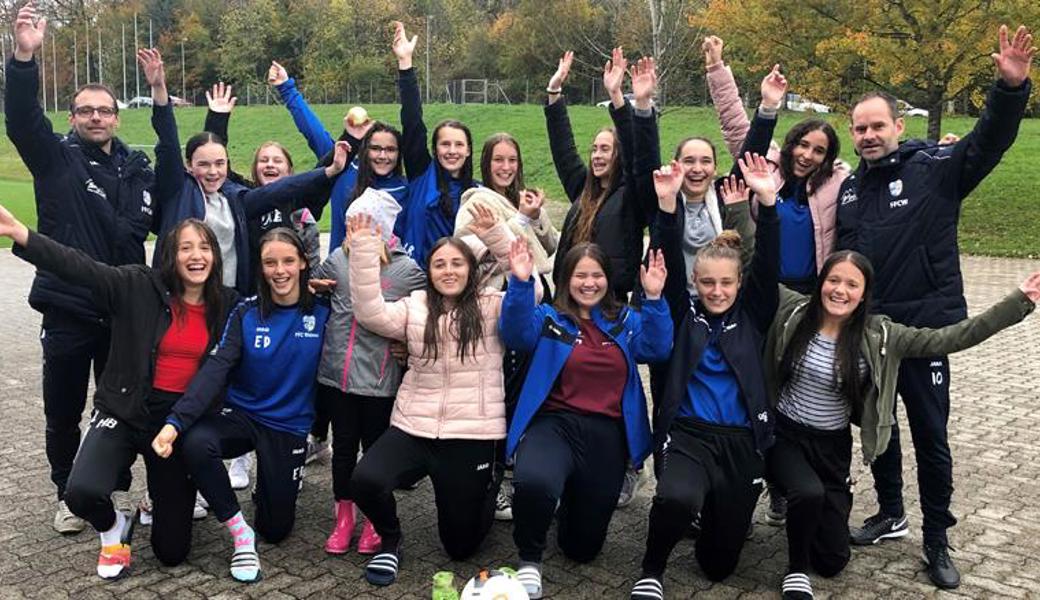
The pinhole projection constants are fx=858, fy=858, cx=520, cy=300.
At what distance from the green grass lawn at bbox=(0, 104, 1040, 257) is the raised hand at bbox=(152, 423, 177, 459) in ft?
50.9

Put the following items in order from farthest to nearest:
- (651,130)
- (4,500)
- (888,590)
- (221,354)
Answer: (4,500) < (651,130) < (221,354) < (888,590)

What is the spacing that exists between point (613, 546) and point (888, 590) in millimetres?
1333

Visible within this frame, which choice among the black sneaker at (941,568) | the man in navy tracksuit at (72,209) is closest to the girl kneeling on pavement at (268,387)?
the man in navy tracksuit at (72,209)

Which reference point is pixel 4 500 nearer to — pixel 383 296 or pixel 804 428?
pixel 383 296

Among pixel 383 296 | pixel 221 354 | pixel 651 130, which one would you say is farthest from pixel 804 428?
pixel 221 354

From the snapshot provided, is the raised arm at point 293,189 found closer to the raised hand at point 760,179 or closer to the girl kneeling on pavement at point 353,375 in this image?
the girl kneeling on pavement at point 353,375

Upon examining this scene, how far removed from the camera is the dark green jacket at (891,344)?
3.92 metres

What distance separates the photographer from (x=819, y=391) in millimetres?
4297

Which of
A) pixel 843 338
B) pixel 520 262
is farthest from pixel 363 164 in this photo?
pixel 843 338

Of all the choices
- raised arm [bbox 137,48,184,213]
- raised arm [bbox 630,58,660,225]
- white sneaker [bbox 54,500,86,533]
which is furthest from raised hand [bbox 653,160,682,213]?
white sneaker [bbox 54,500,86,533]

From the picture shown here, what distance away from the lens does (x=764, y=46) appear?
1878 cm

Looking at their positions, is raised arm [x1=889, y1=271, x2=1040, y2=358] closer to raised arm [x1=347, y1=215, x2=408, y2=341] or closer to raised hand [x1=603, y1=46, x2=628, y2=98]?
raised hand [x1=603, y1=46, x2=628, y2=98]

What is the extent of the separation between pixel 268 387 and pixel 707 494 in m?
2.31

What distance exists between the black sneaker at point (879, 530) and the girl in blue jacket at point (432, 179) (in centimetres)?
286
